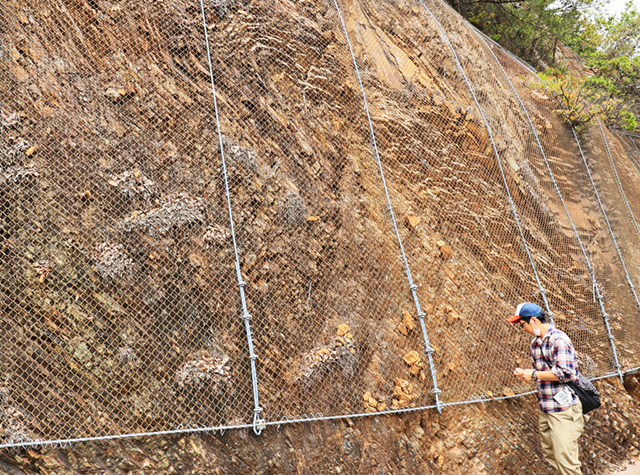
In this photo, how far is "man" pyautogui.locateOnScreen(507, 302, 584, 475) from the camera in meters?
3.30

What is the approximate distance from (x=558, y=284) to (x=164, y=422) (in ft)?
15.2

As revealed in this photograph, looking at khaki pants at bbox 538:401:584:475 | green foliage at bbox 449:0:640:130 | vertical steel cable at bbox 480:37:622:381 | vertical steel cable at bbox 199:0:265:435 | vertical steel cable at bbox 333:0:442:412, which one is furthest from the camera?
green foliage at bbox 449:0:640:130

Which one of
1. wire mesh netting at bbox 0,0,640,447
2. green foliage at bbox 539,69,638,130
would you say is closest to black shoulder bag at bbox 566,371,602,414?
wire mesh netting at bbox 0,0,640,447

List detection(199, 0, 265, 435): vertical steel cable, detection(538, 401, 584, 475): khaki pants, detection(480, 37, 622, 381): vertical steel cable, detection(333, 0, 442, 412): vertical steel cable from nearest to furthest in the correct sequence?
detection(199, 0, 265, 435): vertical steel cable
detection(538, 401, 584, 475): khaki pants
detection(333, 0, 442, 412): vertical steel cable
detection(480, 37, 622, 381): vertical steel cable

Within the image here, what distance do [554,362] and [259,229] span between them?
267cm

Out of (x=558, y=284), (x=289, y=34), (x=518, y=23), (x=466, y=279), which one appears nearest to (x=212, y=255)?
(x=466, y=279)

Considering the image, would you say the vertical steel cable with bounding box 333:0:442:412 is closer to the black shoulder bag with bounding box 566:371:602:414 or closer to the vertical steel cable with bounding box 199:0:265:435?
the black shoulder bag with bounding box 566:371:602:414

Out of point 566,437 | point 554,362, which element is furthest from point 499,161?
point 566,437

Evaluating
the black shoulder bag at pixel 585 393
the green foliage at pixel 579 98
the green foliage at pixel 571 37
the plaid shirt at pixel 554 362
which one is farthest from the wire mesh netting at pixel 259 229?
the green foliage at pixel 571 37

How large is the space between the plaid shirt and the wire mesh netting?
2.55 ft

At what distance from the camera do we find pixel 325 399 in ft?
11.6

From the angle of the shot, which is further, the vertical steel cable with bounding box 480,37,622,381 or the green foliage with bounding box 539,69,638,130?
the green foliage with bounding box 539,69,638,130

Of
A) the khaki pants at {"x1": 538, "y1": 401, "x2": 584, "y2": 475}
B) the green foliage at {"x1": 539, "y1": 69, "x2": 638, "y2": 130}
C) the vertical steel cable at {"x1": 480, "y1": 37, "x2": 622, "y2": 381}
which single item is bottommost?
the khaki pants at {"x1": 538, "y1": 401, "x2": 584, "y2": 475}

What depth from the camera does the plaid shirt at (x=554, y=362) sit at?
327cm
